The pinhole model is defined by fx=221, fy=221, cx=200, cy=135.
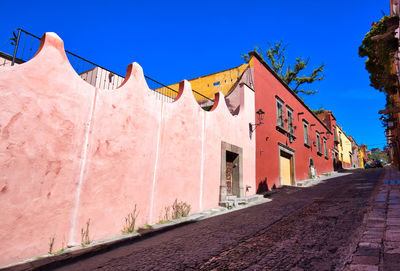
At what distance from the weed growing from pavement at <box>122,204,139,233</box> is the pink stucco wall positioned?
0.10 metres

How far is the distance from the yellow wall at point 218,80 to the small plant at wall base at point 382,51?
6.02 m

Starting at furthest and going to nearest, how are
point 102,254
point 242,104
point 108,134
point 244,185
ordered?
1. point 242,104
2. point 244,185
3. point 108,134
4. point 102,254

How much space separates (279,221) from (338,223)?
3.36 ft

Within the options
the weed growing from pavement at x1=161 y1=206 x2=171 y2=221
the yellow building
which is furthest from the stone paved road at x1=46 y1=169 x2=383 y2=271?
the yellow building

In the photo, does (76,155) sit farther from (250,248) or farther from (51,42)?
(250,248)

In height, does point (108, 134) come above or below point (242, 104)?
below

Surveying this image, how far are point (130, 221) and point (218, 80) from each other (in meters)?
10.3

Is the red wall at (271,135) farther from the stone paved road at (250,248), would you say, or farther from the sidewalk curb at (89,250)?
the sidewalk curb at (89,250)

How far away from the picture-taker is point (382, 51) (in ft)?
34.4

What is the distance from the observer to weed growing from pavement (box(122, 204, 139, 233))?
14.3 feet

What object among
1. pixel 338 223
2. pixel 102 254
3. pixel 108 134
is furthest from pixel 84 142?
pixel 338 223

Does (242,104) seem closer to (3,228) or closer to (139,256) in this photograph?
(139,256)

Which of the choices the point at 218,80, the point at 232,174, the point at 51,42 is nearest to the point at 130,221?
the point at 51,42

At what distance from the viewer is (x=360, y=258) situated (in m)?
2.17
